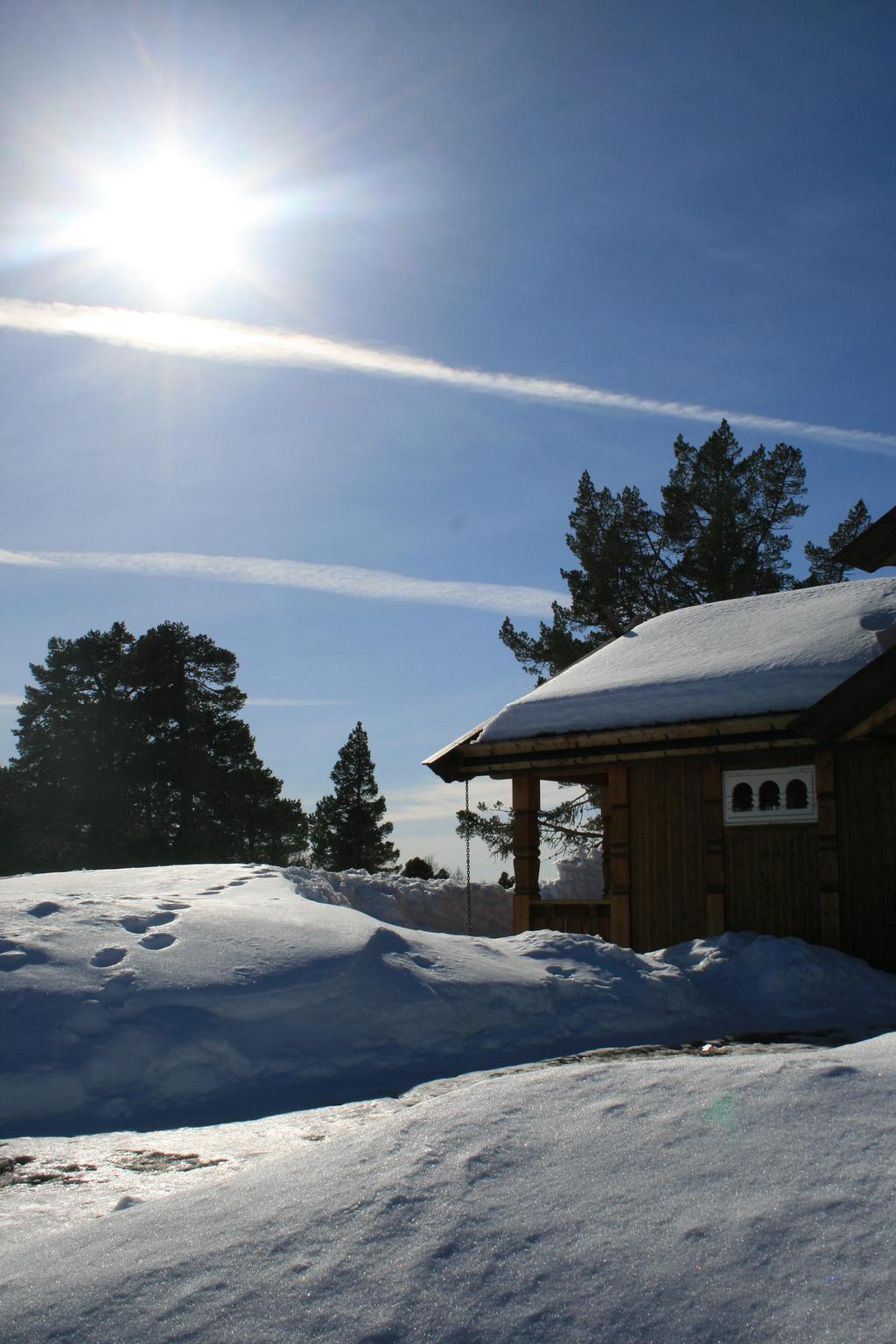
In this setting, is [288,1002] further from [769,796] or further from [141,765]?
[141,765]

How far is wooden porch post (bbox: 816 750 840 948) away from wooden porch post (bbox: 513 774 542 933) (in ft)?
10.4

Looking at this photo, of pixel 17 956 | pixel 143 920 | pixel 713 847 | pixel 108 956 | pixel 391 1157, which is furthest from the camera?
pixel 713 847

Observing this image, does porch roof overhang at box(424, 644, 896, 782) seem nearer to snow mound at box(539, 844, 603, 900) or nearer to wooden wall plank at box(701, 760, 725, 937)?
wooden wall plank at box(701, 760, 725, 937)

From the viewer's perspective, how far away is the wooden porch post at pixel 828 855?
9500mm

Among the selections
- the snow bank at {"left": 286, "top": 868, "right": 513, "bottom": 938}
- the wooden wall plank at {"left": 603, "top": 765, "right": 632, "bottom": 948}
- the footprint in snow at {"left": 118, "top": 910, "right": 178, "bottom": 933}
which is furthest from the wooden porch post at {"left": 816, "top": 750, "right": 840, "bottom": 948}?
the snow bank at {"left": 286, "top": 868, "right": 513, "bottom": 938}

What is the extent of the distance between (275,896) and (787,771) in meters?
5.13

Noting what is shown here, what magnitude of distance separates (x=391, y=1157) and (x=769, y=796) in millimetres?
7876

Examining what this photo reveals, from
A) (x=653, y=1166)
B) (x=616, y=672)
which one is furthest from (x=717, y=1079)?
(x=616, y=672)

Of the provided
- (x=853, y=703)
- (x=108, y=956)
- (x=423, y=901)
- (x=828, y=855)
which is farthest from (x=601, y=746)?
(x=423, y=901)

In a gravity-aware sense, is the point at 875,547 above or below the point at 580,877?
above

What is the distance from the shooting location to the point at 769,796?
10.2m

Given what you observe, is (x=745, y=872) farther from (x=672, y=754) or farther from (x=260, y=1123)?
(x=260, y=1123)

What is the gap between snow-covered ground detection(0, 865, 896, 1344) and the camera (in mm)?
2240

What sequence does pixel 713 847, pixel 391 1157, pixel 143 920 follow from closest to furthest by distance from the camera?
pixel 391 1157 → pixel 143 920 → pixel 713 847
